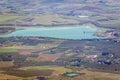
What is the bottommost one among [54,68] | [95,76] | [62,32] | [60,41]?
[95,76]

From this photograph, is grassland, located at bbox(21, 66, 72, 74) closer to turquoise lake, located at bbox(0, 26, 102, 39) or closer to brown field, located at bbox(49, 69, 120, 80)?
brown field, located at bbox(49, 69, 120, 80)

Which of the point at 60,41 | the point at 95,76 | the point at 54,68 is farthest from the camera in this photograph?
the point at 60,41

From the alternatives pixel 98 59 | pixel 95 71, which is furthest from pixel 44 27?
pixel 95 71

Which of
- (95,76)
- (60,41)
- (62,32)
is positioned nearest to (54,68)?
(95,76)

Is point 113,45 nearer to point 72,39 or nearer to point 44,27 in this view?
point 72,39

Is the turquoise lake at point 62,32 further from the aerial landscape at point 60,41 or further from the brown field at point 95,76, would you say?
the brown field at point 95,76

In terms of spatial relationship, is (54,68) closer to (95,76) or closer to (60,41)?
(95,76)

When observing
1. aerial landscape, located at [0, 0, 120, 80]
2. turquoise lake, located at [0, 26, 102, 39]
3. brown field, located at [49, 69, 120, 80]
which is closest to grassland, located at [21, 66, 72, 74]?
aerial landscape, located at [0, 0, 120, 80]

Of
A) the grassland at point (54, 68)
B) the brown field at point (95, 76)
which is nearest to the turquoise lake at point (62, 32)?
the grassland at point (54, 68)
